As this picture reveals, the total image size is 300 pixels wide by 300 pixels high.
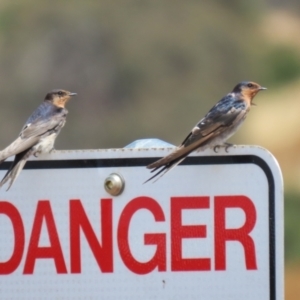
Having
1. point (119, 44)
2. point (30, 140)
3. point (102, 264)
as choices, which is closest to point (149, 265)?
point (102, 264)

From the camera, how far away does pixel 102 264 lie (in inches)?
115

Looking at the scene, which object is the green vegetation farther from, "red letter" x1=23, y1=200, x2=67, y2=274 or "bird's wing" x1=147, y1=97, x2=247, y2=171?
"red letter" x1=23, y1=200, x2=67, y2=274

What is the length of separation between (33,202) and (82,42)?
84.5 ft

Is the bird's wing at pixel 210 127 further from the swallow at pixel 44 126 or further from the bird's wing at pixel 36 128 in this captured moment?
the bird's wing at pixel 36 128

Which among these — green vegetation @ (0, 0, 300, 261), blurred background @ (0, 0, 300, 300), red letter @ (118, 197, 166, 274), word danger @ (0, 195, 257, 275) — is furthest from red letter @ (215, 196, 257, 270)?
green vegetation @ (0, 0, 300, 261)

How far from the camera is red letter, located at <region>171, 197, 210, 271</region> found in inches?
114

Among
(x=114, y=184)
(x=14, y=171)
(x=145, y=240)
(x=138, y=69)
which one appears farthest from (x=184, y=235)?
(x=138, y=69)

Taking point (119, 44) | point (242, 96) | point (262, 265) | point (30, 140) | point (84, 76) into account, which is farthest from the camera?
point (119, 44)

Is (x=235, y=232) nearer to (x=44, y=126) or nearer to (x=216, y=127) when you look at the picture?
(x=216, y=127)

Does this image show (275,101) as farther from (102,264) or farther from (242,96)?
(102,264)

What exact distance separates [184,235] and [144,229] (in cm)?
13

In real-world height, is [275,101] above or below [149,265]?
above

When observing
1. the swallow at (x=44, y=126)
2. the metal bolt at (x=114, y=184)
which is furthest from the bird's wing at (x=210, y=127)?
the swallow at (x=44, y=126)

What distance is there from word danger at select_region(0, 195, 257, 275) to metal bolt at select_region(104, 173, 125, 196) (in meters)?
0.03
